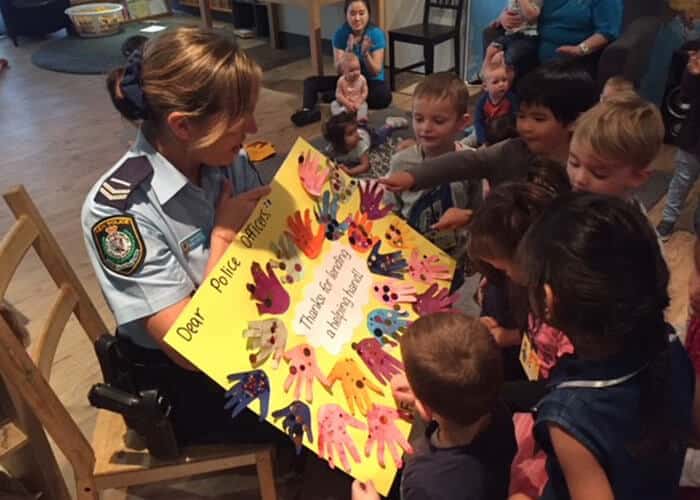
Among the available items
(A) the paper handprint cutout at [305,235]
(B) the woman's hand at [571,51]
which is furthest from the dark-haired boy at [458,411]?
(B) the woman's hand at [571,51]

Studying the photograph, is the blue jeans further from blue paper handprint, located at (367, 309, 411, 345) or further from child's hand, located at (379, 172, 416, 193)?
blue paper handprint, located at (367, 309, 411, 345)

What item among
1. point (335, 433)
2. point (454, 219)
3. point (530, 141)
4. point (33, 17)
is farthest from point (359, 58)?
point (33, 17)

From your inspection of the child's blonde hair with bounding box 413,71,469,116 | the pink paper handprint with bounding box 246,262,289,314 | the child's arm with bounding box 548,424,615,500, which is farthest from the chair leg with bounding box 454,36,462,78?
the child's arm with bounding box 548,424,615,500

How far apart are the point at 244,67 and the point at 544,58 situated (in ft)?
9.01

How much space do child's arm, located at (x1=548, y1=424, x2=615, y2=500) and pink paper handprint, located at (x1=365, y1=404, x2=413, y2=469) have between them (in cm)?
36

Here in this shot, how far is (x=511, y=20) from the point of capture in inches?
137

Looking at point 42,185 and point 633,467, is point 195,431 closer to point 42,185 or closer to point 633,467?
point 633,467

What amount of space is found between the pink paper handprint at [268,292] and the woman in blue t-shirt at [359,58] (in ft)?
9.77

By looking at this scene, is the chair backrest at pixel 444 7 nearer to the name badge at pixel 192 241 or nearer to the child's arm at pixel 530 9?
the child's arm at pixel 530 9

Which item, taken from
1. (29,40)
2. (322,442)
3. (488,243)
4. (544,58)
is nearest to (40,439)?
(322,442)

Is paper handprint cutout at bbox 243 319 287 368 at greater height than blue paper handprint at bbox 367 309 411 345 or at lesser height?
greater

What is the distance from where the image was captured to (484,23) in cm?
438

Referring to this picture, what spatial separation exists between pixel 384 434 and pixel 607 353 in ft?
1.52

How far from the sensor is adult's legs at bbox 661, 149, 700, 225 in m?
2.58
